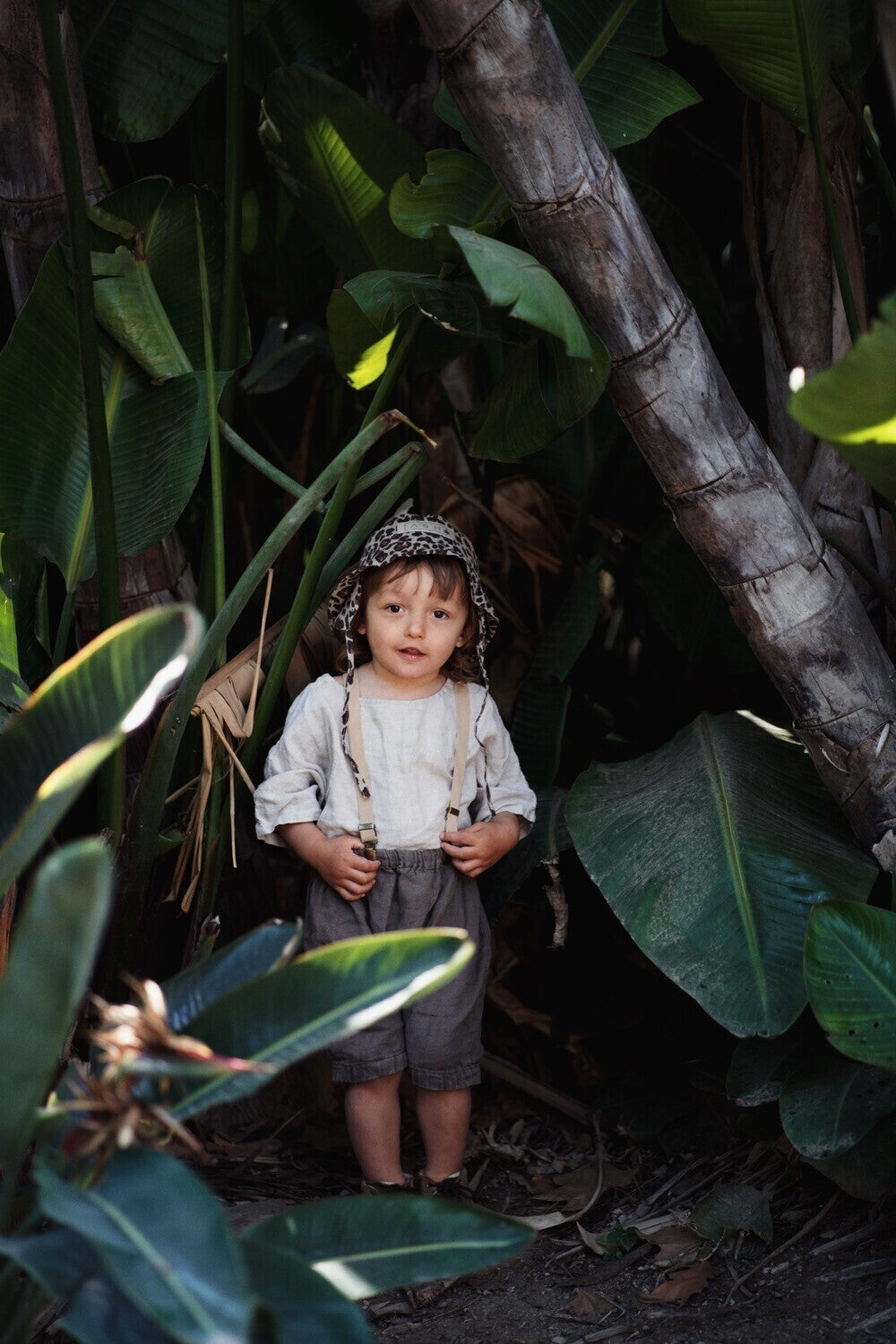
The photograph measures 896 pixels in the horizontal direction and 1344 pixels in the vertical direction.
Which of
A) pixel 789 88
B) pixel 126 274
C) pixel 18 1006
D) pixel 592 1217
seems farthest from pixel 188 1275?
pixel 789 88

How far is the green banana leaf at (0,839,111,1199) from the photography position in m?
0.80

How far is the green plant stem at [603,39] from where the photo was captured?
1807 mm

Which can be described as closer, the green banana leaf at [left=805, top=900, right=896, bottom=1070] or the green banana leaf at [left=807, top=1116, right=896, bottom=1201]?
the green banana leaf at [left=805, top=900, right=896, bottom=1070]

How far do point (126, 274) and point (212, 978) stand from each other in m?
1.09

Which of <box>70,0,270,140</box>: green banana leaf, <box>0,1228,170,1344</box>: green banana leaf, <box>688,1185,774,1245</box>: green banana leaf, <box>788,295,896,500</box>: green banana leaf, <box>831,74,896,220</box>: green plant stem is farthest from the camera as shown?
<box>70,0,270,140</box>: green banana leaf

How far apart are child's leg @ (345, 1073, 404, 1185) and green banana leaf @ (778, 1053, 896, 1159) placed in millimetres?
547

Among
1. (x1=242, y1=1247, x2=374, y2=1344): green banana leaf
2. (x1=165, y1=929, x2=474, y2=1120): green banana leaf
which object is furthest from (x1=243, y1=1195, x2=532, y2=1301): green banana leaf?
(x1=165, y1=929, x2=474, y2=1120): green banana leaf

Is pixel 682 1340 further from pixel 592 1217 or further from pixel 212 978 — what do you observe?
pixel 212 978

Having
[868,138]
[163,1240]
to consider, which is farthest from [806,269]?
[163,1240]

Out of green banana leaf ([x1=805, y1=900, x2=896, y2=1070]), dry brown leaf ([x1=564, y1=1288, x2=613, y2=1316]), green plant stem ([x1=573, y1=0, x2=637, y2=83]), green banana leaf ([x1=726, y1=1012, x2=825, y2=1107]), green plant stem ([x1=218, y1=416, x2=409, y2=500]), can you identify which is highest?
green plant stem ([x1=573, y1=0, x2=637, y2=83])

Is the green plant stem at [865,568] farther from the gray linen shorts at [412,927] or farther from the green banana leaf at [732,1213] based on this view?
the green banana leaf at [732,1213]

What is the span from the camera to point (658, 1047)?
2082 millimetres

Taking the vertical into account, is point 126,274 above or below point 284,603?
above

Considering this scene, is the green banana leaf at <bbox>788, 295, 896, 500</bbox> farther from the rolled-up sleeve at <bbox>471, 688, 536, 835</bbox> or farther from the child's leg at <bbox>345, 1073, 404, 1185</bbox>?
the child's leg at <bbox>345, 1073, 404, 1185</bbox>
